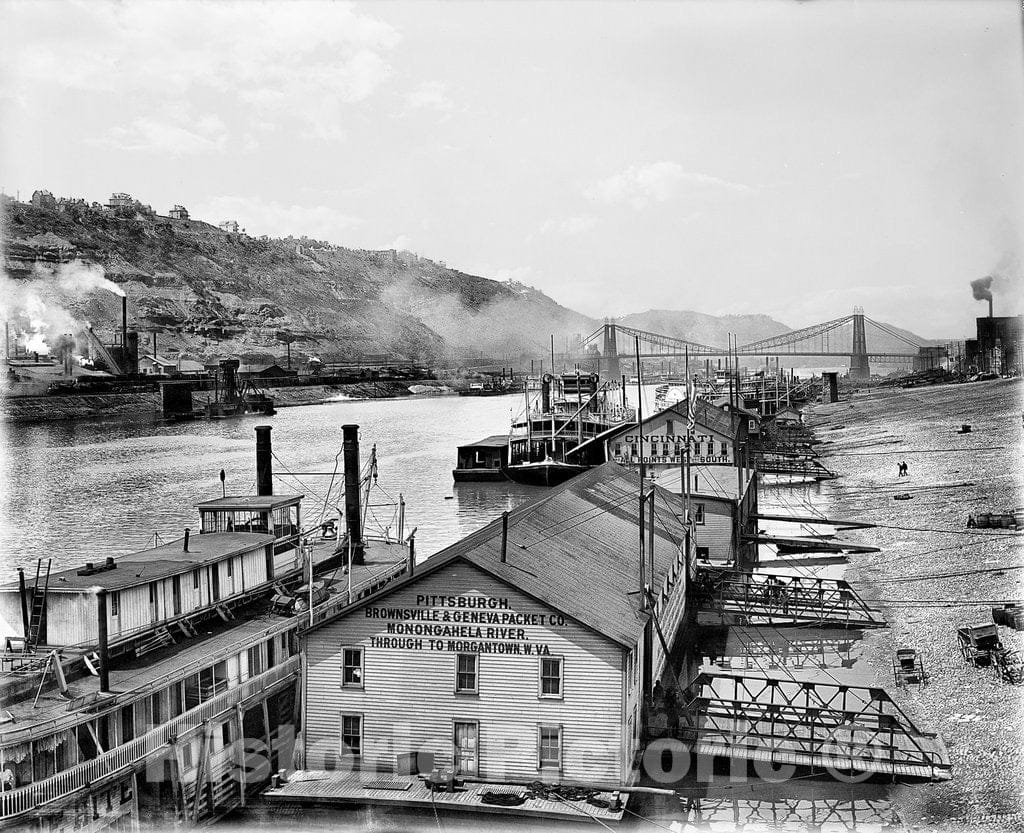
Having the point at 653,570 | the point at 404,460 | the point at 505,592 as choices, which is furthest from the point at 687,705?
the point at 404,460

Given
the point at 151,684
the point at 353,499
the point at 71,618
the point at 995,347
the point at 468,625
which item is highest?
the point at 995,347

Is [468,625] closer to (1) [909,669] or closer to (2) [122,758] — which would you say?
(2) [122,758]

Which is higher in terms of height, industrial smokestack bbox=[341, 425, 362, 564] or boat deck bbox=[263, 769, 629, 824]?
industrial smokestack bbox=[341, 425, 362, 564]

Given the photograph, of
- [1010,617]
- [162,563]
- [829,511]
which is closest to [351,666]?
[162,563]

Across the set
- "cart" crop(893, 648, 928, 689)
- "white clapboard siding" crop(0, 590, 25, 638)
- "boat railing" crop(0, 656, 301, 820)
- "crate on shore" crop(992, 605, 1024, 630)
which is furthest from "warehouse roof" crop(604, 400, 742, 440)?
"white clapboard siding" crop(0, 590, 25, 638)

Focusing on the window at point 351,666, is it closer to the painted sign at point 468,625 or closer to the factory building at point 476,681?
the factory building at point 476,681

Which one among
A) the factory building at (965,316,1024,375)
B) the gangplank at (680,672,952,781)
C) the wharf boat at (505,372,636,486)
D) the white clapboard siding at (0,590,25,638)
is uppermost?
the factory building at (965,316,1024,375)

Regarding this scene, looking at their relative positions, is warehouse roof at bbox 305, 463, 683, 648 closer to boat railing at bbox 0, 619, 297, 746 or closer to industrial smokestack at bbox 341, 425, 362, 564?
boat railing at bbox 0, 619, 297, 746
